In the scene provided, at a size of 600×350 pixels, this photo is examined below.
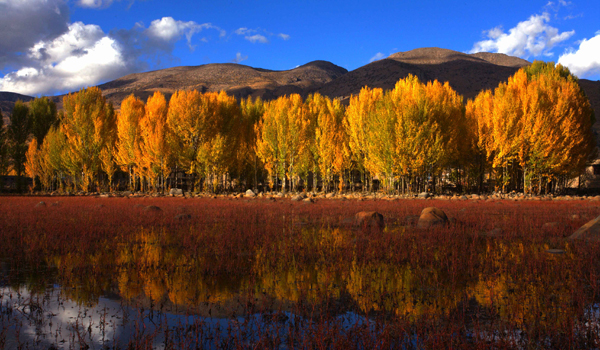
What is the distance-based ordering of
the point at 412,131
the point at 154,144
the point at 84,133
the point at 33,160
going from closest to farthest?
the point at 412,131 < the point at 154,144 < the point at 84,133 < the point at 33,160

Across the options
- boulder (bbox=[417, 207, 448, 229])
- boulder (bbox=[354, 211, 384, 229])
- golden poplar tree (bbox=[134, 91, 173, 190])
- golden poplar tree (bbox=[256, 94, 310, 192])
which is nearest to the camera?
boulder (bbox=[417, 207, 448, 229])

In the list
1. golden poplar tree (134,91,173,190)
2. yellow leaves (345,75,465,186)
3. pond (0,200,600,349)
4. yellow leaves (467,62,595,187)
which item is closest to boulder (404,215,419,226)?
pond (0,200,600,349)

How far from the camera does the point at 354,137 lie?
42.1 meters

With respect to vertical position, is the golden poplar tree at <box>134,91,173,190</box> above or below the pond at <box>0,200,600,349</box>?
above

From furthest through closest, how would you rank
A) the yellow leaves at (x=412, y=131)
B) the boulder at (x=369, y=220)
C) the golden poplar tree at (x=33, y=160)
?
1. the golden poplar tree at (x=33, y=160)
2. the yellow leaves at (x=412, y=131)
3. the boulder at (x=369, y=220)

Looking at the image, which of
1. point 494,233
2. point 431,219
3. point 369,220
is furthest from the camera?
point 369,220

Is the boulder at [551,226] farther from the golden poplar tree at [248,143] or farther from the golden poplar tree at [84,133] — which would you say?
the golden poplar tree at [84,133]

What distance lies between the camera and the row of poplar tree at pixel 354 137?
3566 centimetres

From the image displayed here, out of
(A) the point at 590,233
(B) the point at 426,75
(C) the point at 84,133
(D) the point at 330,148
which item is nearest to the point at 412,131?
(D) the point at 330,148

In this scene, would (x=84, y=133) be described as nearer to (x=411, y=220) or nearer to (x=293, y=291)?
(x=411, y=220)

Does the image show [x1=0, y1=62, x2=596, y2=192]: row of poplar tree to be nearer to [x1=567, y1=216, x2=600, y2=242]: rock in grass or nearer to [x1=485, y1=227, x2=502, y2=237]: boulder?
[x1=485, y1=227, x2=502, y2=237]: boulder

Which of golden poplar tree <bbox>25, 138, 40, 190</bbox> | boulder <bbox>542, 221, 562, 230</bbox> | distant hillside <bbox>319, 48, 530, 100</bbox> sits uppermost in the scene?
distant hillside <bbox>319, 48, 530, 100</bbox>

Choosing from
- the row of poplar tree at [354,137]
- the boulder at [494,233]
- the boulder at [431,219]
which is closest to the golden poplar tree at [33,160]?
the row of poplar tree at [354,137]

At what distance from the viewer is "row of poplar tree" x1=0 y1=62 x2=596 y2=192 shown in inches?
1404
